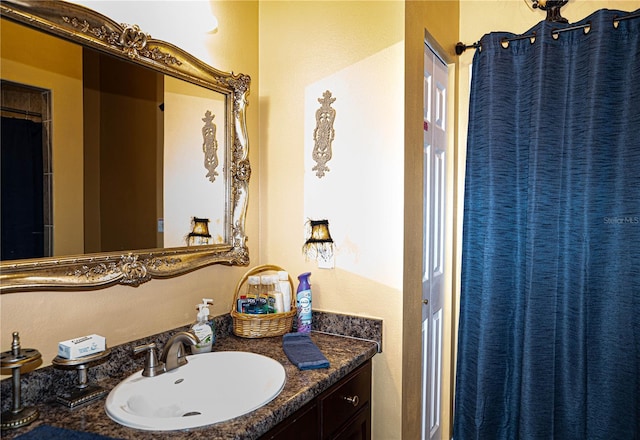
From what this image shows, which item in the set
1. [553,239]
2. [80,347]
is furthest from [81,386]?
[553,239]

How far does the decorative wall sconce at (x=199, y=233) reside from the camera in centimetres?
162

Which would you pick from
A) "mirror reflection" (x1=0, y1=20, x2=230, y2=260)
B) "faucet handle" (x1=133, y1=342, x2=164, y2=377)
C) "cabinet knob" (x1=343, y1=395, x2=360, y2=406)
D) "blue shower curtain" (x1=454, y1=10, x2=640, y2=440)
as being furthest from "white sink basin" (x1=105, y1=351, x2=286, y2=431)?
"blue shower curtain" (x1=454, y1=10, x2=640, y2=440)

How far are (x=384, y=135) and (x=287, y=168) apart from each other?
459mm

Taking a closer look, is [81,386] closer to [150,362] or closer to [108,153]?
[150,362]

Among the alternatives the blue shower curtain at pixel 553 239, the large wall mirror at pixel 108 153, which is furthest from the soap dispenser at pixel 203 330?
the blue shower curtain at pixel 553 239

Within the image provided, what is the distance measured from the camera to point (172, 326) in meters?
1.54

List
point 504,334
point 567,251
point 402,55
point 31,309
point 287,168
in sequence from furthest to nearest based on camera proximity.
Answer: point 504,334 → point 567,251 → point 287,168 → point 402,55 → point 31,309

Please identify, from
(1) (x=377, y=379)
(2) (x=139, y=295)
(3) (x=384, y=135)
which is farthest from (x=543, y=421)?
(2) (x=139, y=295)

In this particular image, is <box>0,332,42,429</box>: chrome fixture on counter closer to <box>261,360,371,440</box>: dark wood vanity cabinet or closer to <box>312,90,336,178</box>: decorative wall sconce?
<box>261,360,371,440</box>: dark wood vanity cabinet

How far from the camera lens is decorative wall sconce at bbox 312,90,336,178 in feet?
5.87

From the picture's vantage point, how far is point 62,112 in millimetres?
1177

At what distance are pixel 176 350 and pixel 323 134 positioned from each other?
99 centimetres

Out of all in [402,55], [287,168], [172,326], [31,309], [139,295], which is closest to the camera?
[31,309]

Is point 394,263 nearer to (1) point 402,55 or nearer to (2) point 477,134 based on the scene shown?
(1) point 402,55
